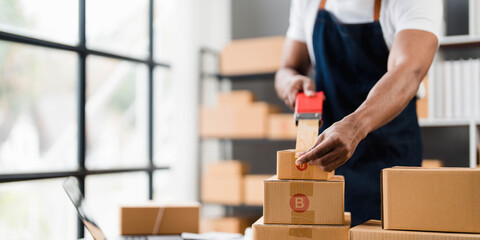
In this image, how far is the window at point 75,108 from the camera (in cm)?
285

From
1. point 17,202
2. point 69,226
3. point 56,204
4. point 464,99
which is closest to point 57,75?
point 17,202

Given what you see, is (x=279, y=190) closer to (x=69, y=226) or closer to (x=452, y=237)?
(x=452, y=237)

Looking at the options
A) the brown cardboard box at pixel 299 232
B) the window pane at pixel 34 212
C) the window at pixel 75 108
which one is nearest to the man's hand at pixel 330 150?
the brown cardboard box at pixel 299 232

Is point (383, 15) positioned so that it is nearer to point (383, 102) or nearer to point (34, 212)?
point (383, 102)

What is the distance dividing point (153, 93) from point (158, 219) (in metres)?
2.18

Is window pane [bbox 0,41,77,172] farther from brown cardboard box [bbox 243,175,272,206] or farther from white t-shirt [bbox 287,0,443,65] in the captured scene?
white t-shirt [bbox 287,0,443,65]

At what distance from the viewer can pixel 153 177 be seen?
3600 millimetres

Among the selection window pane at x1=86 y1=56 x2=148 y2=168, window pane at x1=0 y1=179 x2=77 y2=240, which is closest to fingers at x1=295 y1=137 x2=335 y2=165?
window pane at x1=0 y1=179 x2=77 y2=240

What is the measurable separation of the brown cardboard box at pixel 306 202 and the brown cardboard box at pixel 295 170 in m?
0.01

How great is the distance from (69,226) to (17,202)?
224 cm

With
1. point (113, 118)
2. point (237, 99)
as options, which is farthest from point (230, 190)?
point (113, 118)

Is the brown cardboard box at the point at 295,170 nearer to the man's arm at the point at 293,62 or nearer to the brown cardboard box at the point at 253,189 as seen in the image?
the man's arm at the point at 293,62

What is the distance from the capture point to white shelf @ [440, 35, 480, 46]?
289cm

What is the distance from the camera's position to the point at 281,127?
331 centimetres
